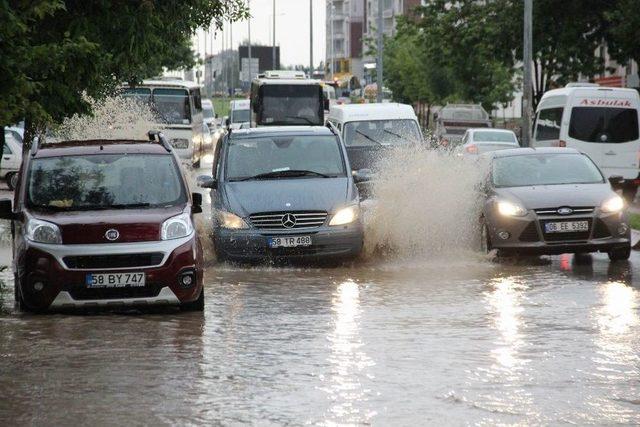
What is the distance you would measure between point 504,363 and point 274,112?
36.4 metres

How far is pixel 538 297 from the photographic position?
15453mm

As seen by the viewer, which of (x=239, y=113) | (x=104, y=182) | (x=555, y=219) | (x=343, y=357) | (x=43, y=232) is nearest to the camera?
(x=343, y=357)

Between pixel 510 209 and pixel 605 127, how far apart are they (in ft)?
66.0

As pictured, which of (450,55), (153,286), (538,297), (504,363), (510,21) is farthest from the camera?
(450,55)

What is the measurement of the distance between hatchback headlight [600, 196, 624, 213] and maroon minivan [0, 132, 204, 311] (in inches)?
252

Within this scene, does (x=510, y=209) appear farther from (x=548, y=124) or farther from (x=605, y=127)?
(x=548, y=124)

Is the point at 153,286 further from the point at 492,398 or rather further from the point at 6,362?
the point at 492,398

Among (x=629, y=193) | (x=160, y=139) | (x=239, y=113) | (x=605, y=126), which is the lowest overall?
(x=239, y=113)

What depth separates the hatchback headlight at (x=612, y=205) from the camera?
63.2 ft

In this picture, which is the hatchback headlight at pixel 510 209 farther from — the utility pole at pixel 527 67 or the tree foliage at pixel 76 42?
the utility pole at pixel 527 67

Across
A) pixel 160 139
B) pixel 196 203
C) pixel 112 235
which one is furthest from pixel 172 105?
pixel 112 235

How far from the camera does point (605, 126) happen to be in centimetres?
3891

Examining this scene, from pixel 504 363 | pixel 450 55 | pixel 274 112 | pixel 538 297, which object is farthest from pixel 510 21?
pixel 504 363

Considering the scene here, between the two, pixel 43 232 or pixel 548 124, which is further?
pixel 548 124
